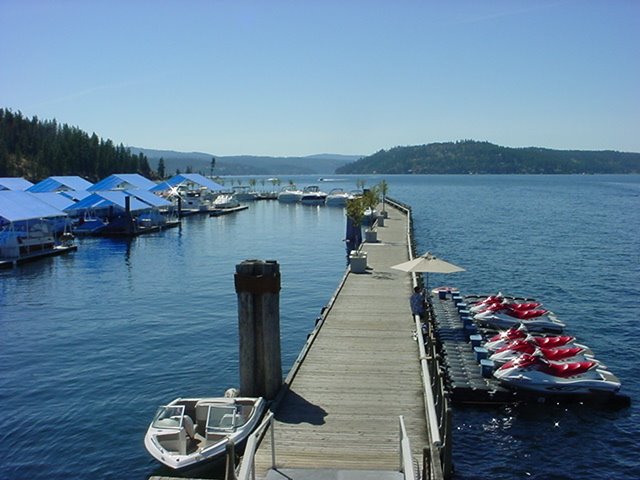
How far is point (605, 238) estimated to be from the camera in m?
56.1

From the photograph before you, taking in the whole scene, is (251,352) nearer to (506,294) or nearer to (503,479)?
(503,479)

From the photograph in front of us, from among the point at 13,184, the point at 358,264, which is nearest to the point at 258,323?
the point at 358,264

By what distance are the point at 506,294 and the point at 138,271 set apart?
2189cm

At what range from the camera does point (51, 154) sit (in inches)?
4126

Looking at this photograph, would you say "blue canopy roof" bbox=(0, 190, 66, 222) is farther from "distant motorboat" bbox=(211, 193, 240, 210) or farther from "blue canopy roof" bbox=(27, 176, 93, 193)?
"distant motorboat" bbox=(211, 193, 240, 210)

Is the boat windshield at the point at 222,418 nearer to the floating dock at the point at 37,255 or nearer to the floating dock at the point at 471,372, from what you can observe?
the floating dock at the point at 471,372

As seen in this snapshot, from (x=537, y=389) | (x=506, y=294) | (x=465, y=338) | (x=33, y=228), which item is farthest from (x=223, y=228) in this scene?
(x=537, y=389)

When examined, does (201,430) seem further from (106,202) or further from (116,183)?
(116,183)

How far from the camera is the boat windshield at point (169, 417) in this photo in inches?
503

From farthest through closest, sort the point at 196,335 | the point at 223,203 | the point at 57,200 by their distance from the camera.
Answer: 1. the point at 223,203
2. the point at 57,200
3. the point at 196,335

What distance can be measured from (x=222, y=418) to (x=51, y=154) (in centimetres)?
10317

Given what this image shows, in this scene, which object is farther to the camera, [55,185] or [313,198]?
[313,198]

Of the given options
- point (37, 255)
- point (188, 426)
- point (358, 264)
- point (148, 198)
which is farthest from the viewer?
point (148, 198)

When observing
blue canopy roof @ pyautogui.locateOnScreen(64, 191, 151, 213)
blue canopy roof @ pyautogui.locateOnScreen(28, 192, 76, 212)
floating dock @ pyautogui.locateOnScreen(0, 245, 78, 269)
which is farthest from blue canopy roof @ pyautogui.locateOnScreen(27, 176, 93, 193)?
floating dock @ pyautogui.locateOnScreen(0, 245, 78, 269)
